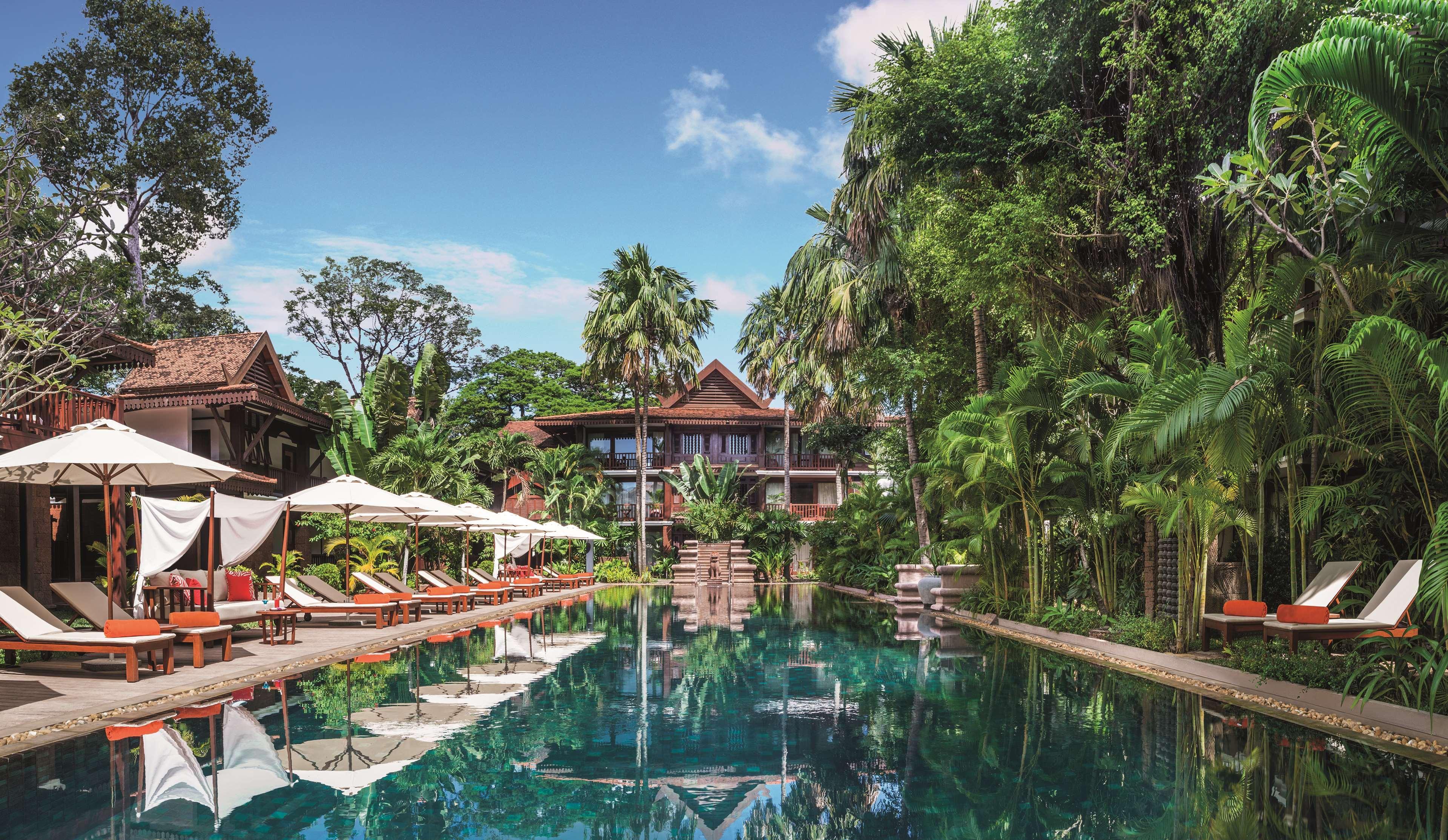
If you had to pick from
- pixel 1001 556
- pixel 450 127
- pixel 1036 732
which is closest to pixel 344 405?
pixel 450 127

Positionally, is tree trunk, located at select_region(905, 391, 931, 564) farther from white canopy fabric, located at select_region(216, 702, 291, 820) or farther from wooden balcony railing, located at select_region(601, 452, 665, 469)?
white canopy fabric, located at select_region(216, 702, 291, 820)

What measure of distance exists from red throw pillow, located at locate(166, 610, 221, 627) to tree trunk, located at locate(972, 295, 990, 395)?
49.2 feet

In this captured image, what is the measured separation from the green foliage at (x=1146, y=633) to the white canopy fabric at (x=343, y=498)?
12091 millimetres

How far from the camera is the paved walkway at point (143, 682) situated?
312 inches

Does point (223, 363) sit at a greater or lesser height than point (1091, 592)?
greater

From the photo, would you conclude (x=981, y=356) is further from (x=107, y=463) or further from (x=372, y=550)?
(x=372, y=550)

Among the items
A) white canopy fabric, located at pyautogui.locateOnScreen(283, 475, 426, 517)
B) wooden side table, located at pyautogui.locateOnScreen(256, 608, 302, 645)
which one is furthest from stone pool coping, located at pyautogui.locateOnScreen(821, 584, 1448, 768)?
white canopy fabric, located at pyautogui.locateOnScreen(283, 475, 426, 517)

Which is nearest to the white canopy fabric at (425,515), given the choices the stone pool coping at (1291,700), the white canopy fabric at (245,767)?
the white canopy fabric at (245,767)

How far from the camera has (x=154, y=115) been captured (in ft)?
104

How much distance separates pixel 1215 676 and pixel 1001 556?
27.6 feet

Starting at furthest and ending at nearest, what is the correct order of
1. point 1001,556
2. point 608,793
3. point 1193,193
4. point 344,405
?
1. point 344,405
2. point 1001,556
3. point 1193,193
4. point 608,793

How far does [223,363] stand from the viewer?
27.2 meters

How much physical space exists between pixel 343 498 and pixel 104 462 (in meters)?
5.81

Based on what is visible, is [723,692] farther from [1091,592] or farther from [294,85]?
[294,85]
